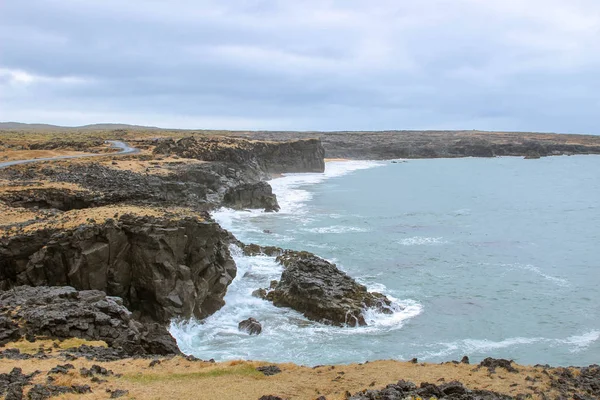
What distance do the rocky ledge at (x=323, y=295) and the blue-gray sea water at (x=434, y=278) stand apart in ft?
2.04

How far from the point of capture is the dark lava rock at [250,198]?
60156mm

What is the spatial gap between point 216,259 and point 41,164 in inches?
977

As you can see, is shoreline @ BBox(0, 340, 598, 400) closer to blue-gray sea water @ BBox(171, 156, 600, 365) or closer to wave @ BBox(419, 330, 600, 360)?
blue-gray sea water @ BBox(171, 156, 600, 365)

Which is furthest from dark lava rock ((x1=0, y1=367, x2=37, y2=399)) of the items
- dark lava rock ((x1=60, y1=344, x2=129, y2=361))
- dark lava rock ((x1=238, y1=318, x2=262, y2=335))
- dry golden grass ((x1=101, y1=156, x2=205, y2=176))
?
dry golden grass ((x1=101, y1=156, x2=205, y2=176))

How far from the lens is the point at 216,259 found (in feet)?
97.0

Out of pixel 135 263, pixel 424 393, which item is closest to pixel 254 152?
pixel 135 263

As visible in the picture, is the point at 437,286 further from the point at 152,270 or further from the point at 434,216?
the point at 434,216

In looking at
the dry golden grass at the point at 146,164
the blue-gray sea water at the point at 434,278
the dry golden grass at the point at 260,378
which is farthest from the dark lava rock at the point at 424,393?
the dry golden grass at the point at 146,164

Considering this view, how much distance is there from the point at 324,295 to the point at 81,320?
13717 millimetres

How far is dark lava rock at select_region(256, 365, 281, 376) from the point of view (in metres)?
16.1

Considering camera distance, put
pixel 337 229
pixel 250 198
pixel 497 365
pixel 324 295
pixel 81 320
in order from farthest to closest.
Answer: pixel 250 198, pixel 337 229, pixel 324 295, pixel 81 320, pixel 497 365

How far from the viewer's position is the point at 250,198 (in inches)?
2414

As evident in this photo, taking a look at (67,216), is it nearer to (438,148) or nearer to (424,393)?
(424,393)

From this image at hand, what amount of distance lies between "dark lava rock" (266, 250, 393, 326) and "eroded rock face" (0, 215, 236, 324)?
4.27m
